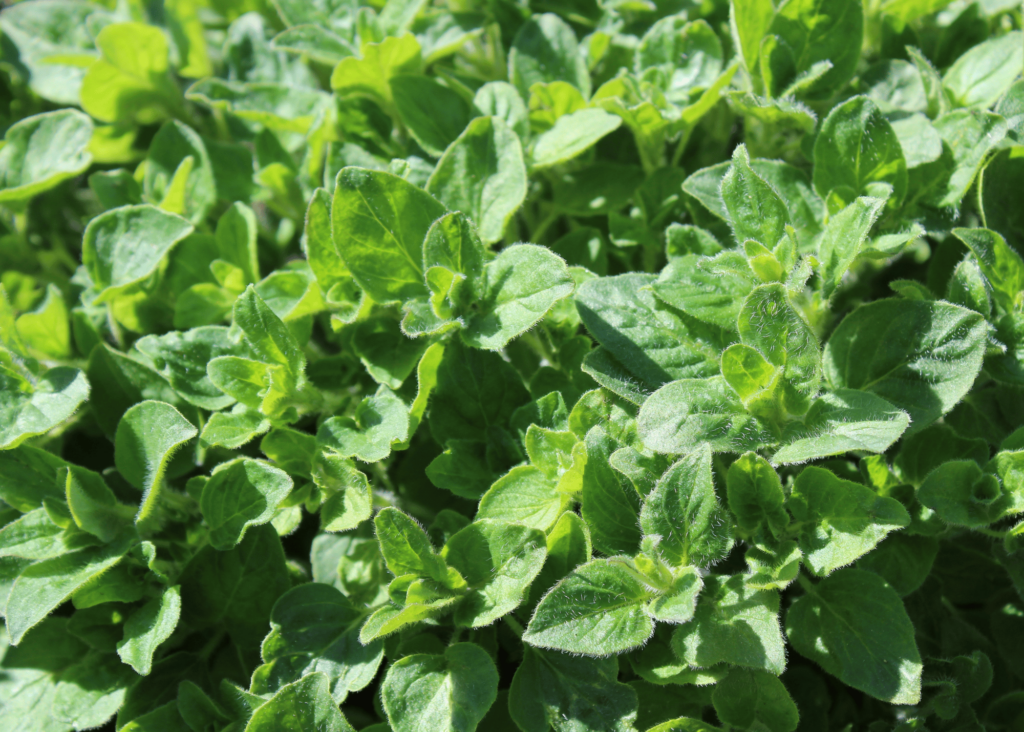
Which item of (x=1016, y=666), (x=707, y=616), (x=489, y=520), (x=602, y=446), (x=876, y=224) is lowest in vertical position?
(x=1016, y=666)

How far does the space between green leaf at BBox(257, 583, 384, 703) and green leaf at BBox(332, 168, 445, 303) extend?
0.68 metres

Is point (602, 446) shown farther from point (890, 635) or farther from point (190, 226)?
point (190, 226)

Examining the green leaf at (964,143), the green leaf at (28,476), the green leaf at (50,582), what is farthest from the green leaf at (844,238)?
the green leaf at (28,476)

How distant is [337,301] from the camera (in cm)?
Answer: 189

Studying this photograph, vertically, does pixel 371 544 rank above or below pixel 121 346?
below

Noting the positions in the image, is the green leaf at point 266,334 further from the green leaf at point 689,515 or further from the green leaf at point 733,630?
the green leaf at point 733,630

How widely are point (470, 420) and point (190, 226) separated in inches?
33.9

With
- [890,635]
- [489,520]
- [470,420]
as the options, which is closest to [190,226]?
[470,420]

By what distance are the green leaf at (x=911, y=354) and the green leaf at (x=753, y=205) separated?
0.82 feet

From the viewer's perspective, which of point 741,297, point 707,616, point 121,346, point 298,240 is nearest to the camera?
point 707,616

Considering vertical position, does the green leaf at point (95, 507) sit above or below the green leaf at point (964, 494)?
below

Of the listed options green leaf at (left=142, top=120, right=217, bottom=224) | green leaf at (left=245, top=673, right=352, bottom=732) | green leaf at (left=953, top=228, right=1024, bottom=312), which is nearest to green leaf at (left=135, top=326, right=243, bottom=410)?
green leaf at (left=142, top=120, right=217, bottom=224)

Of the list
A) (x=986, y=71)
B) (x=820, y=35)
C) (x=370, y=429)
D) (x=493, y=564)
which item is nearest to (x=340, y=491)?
(x=370, y=429)

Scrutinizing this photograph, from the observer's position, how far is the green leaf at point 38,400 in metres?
1.85
